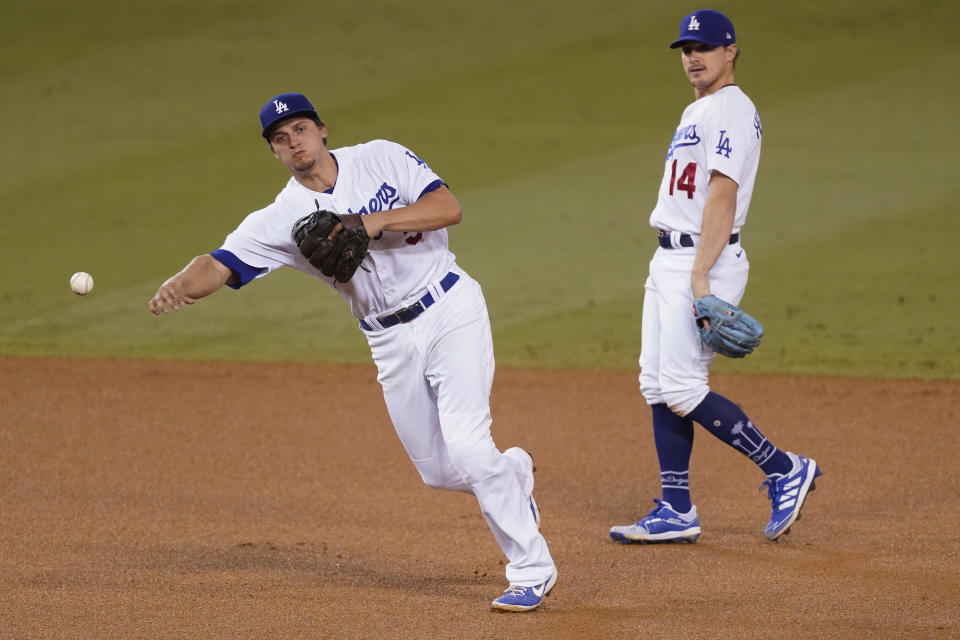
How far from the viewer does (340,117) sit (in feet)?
43.3

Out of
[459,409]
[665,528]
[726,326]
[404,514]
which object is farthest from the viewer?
[404,514]

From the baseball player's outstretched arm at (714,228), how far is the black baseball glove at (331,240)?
1.35 m

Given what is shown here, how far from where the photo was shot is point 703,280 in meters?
4.37

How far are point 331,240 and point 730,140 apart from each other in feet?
5.41

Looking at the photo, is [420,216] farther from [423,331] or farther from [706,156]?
[706,156]

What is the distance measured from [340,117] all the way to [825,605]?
1025cm

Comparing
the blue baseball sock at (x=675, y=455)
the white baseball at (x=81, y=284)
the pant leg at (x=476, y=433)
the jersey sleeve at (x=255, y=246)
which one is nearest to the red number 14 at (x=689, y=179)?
the blue baseball sock at (x=675, y=455)

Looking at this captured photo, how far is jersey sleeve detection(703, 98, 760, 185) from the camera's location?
14.4 ft

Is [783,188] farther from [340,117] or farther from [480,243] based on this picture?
[340,117]

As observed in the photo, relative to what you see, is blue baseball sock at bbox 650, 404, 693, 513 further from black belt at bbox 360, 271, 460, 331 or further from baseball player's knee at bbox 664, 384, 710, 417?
black belt at bbox 360, 271, 460, 331

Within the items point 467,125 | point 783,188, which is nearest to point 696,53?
point 783,188

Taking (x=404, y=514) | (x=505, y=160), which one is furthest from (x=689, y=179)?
(x=505, y=160)

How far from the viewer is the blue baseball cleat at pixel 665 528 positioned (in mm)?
4660

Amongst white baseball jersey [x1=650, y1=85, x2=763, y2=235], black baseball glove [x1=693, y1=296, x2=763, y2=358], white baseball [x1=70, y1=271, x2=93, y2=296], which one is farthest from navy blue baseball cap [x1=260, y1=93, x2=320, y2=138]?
black baseball glove [x1=693, y1=296, x2=763, y2=358]
